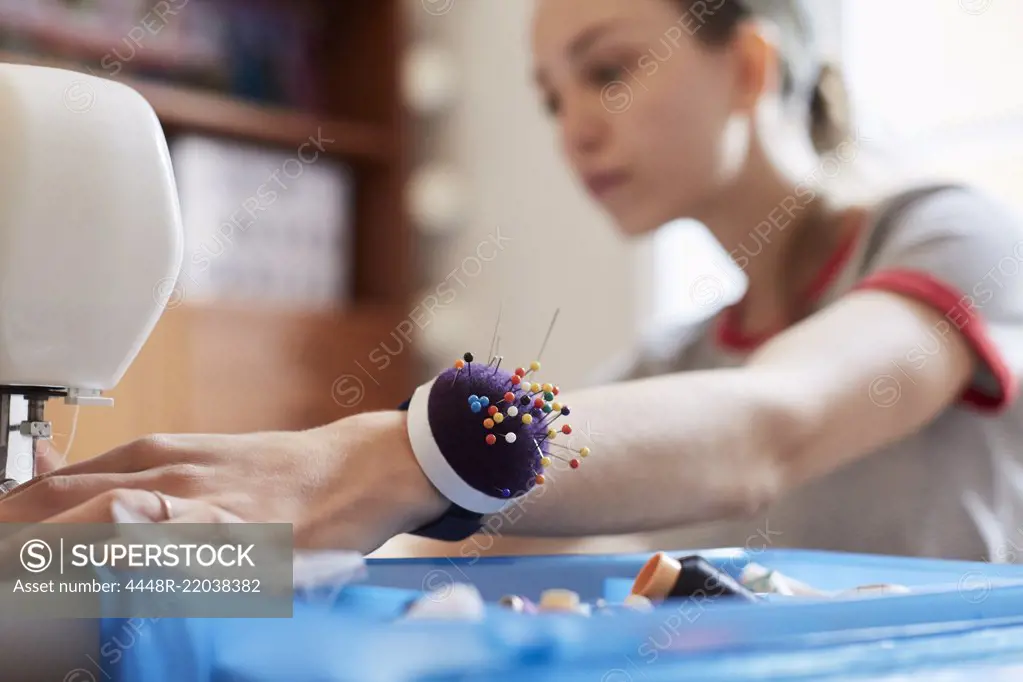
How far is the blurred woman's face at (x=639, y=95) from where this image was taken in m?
1.14

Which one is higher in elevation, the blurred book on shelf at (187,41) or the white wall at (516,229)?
the blurred book on shelf at (187,41)

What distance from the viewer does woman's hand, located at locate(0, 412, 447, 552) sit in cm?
45

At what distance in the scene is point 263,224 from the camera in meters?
2.21

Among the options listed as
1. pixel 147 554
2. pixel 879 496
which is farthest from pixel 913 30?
pixel 147 554

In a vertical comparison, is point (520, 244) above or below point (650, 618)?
above

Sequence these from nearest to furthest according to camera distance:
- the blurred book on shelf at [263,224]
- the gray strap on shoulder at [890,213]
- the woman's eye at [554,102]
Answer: the gray strap on shoulder at [890,213]
the woman's eye at [554,102]
the blurred book on shelf at [263,224]

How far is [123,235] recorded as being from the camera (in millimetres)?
483

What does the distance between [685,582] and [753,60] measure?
0.87m

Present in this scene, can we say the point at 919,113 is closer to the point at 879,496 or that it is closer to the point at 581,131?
the point at 581,131

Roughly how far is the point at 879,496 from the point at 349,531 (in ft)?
2.22

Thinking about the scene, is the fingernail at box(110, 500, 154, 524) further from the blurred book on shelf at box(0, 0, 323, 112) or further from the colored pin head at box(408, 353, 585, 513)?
the blurred book on shelf at box(0, 0, 323, 112)

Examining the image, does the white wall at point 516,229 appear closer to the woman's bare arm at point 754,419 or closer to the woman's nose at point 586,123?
the woman's nose at point 586,123

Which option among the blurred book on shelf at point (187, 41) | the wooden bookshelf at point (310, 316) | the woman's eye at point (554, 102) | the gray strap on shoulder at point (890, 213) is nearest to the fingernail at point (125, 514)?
the gray strap on shoulder at point (890, 213)

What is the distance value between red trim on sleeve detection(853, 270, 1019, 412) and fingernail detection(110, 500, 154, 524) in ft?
2.21
